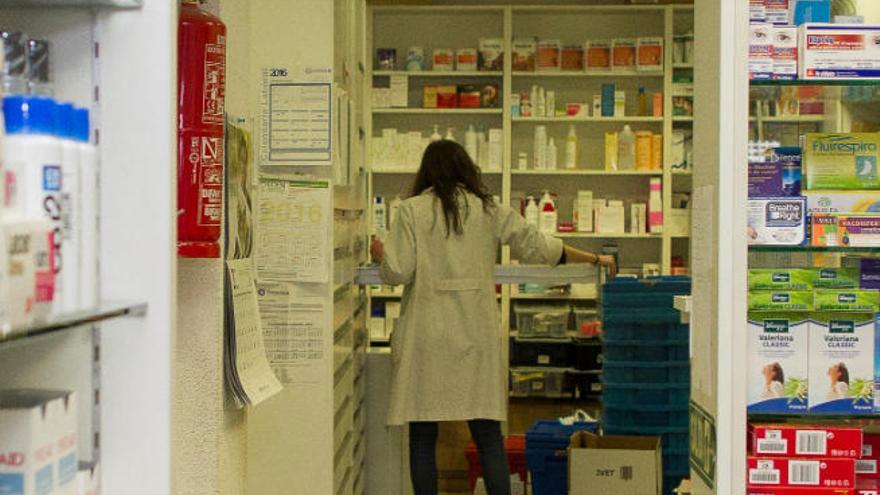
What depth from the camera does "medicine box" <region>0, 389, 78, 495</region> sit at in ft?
3.88

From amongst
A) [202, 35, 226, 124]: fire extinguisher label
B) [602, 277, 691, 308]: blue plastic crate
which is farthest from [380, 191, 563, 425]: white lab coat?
[202, 35, 226, 124]: fire extinguisher label

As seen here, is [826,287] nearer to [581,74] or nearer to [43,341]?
[43,341]

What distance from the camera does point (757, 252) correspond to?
2.48 m

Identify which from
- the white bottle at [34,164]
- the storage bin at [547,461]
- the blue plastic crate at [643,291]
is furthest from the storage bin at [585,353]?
the white bottle at [34,164]

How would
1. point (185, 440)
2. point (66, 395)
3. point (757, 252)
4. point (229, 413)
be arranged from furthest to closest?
point (757, 252), point (229, 413), point (185, 440), point (66, 395)

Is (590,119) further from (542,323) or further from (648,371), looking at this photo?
(648,371)

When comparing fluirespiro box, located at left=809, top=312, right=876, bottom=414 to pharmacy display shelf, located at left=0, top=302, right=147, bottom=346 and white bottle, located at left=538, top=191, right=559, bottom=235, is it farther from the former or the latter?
white bottle, located at left=538, top=191, right=559, bottom=235

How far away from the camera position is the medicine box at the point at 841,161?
8.33ft

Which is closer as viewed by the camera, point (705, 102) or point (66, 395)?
point (66, 395)

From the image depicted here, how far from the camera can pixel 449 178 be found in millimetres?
4395

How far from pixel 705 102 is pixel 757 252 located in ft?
1.18

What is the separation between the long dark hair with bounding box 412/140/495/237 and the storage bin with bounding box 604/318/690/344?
82 cm

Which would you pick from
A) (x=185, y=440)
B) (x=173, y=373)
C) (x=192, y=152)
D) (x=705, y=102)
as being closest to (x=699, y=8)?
(x=705, y=102)

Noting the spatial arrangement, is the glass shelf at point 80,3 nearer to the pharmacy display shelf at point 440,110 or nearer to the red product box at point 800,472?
the red product box at point 800,472
